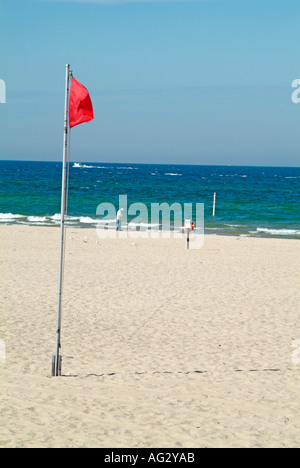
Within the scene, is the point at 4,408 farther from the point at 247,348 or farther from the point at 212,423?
the point at 247,348

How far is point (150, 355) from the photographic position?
8664mm

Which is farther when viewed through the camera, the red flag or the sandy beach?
the red flag

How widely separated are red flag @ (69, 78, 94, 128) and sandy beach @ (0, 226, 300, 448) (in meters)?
3.36

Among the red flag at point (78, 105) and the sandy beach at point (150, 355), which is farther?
the red flag at point (78, 105)

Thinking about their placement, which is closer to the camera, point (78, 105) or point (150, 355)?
A: point (78, 105)

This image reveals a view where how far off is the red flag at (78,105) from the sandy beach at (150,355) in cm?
336

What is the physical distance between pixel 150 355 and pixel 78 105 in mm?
3962

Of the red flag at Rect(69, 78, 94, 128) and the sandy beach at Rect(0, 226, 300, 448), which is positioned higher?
the red flag at Rect(69, 78, 94, 128)

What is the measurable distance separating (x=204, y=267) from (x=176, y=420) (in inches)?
423

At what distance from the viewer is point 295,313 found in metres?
11.5

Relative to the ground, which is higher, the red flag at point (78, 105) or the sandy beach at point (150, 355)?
the red flag at point (78, 105)

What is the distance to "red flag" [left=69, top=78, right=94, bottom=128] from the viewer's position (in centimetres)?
698

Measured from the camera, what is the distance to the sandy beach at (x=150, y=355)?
588 cm
